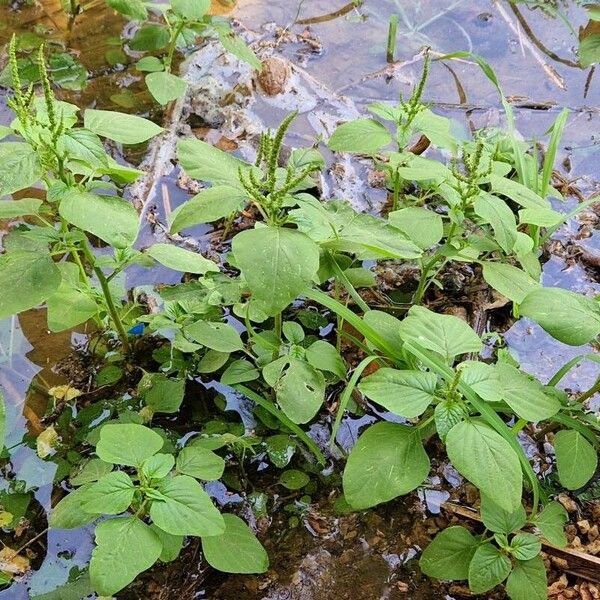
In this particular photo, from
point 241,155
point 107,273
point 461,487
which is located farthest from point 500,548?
point 241,155

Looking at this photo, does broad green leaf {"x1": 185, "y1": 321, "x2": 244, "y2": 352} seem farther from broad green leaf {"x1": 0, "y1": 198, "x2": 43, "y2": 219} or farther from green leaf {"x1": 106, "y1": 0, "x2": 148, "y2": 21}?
green leaf {"x1": 106, "y1": 0, "x2": 148, "y2": 21}

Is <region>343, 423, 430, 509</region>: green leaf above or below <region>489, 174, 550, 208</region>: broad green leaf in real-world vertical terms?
below

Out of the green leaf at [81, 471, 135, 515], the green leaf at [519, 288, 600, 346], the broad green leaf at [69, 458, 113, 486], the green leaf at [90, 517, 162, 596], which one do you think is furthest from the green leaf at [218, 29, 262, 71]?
the green leaf at [90, 517, 162, 596]

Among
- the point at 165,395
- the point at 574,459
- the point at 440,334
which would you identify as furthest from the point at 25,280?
the point at 574,459

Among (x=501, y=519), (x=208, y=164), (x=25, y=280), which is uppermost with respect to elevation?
(x=208, y=164)

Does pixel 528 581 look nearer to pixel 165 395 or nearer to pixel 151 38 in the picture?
pixel 165 395

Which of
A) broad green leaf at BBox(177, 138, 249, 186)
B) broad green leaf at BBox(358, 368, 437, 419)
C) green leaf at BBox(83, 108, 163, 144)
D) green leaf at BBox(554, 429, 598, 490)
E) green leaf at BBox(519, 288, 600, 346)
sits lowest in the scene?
green leaf at BBox(554, 429, 598, 490)

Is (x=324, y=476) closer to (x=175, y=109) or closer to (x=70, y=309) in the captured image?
(x=70, y=309)
